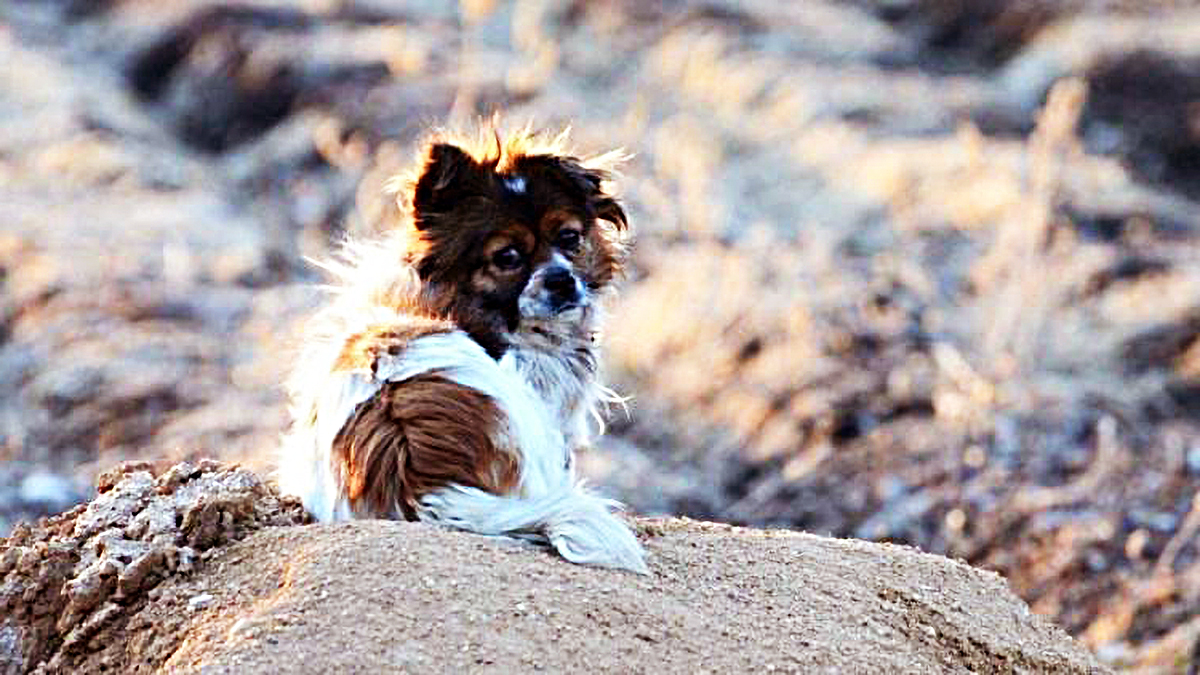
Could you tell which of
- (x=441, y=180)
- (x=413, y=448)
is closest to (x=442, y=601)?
(x=413, y=448)

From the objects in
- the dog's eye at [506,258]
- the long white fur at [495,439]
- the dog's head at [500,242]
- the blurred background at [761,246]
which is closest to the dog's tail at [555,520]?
the long white fur at [495,439]

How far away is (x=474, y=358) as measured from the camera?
20.0 ft

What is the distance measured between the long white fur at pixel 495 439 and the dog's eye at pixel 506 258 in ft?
0.98

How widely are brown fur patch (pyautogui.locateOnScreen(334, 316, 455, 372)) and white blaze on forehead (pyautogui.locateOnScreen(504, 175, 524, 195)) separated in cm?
67

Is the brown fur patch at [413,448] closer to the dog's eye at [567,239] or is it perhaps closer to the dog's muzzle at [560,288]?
the dog's muzzle at [560,288]

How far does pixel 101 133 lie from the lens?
18812 mm

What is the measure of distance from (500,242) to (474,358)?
0.75 metres

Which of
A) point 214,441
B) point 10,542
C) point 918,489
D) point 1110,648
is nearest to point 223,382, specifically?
point 214,441

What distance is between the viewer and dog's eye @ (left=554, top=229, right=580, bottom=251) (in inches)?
271

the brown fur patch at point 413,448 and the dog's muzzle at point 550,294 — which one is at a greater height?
the dog's muzzle at point 550,294

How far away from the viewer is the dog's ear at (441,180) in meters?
6.75

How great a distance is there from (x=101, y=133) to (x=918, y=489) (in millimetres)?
9768

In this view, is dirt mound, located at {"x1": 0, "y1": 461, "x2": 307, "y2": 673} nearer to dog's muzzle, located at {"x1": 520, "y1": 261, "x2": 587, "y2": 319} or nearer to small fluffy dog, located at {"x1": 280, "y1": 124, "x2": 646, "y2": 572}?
small fluffy dog, located at {"x1": 280, "y1": 124, "x2": 646, "y2": 572}

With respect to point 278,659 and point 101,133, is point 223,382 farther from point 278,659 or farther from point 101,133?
point 278,659
